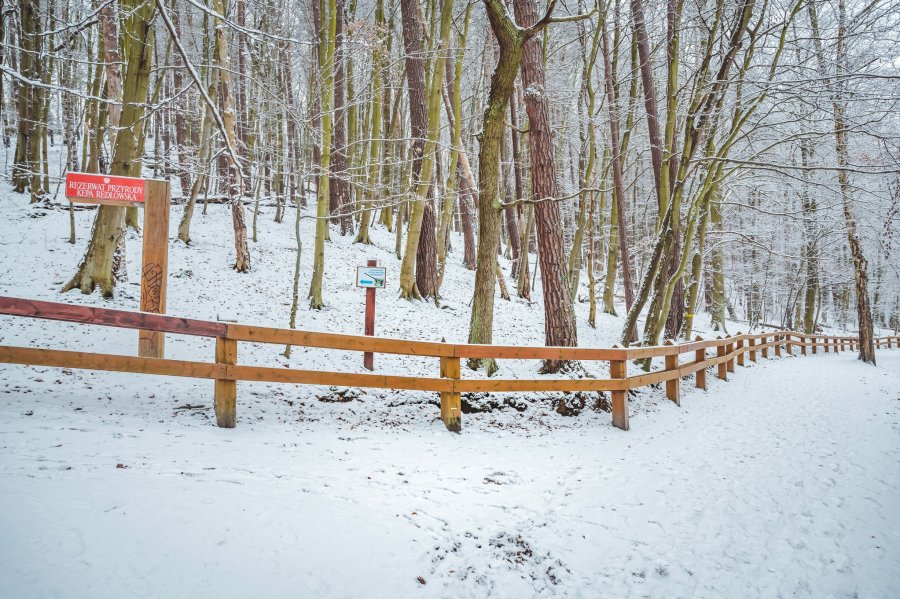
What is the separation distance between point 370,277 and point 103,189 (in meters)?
3.50

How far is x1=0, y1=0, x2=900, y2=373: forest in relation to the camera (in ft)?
21.9

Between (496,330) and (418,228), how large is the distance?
3226mm

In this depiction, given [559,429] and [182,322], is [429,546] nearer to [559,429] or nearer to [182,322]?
[182,322]

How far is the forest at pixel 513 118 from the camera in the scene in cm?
667

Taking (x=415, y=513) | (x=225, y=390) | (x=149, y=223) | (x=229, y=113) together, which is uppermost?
(x=229, y=113)

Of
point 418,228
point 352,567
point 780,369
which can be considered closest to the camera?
point 352,567

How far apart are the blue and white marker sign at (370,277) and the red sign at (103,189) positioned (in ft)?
9.75

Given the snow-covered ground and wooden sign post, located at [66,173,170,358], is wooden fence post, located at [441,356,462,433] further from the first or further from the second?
wooden sign post, located at [66,173,170,358]

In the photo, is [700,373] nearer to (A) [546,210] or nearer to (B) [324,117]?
(A) [546,210]

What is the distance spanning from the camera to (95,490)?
2.50 meters

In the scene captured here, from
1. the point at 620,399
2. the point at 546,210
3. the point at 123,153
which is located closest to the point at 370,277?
the point at 546,210

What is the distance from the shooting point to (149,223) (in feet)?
18.1

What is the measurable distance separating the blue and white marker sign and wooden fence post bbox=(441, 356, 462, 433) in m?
2.67

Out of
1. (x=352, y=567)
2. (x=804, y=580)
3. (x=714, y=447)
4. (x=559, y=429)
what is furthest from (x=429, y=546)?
(x=714, y=447)
